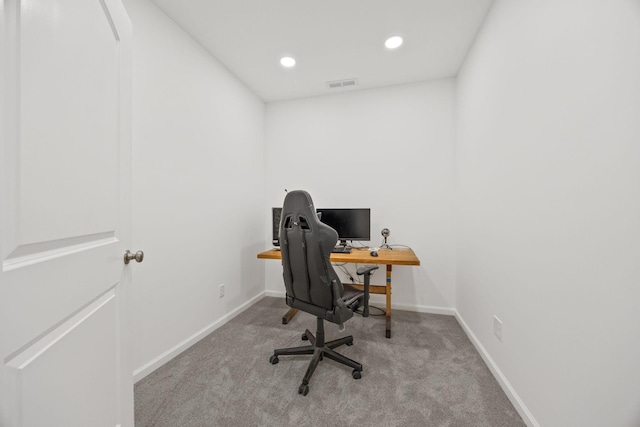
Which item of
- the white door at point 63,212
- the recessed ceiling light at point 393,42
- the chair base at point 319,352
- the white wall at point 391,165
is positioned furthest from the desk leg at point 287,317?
the recessed ceiling light at point 393,42

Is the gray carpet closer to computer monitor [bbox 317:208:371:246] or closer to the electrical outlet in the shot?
the electrical outlet

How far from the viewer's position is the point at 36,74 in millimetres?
584

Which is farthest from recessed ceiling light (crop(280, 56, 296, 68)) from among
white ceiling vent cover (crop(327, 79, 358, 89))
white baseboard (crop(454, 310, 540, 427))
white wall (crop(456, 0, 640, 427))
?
white baseboard (crop(454, 310, 540, 427))

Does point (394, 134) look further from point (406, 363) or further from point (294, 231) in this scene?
point (406, 363)

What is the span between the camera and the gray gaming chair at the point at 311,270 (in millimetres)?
1548

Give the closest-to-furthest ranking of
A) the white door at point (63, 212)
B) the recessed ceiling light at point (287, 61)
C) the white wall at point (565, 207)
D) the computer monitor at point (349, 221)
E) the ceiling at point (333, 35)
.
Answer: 1. the white door at point (63, 212)
2. the white wall at point (565, 207)
3. the ceiling at point (333, 35)
4. the recessed ceiling light at point (287, 61)
5. the computer monitor at point (349, 221)

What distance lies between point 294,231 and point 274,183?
1.82 metres

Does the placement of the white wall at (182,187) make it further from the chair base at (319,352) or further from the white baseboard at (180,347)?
the chair base at (319,352)

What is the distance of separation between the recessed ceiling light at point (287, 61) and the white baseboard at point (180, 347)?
271 cm

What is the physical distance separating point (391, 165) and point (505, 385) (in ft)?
7.27

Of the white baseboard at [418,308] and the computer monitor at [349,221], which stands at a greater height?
the computer monitor at [349,221]

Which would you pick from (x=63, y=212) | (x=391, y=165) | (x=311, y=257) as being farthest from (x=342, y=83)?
(x=63, y=212)

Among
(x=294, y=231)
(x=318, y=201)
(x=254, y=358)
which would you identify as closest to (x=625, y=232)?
(x=294, y=231)

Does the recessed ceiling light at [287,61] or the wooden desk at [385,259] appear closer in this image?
the wooden desk at [385,259]
